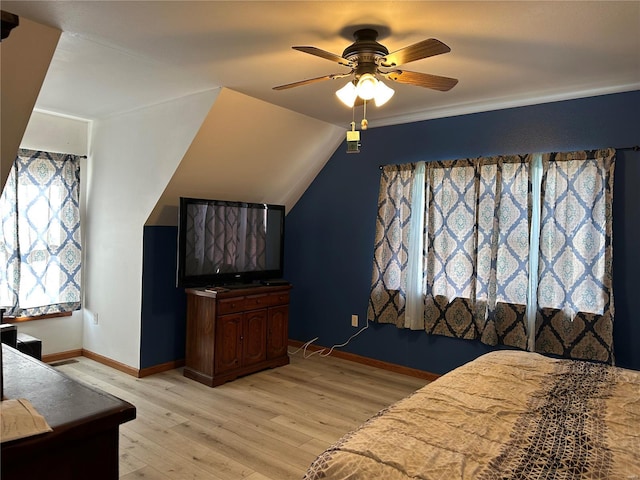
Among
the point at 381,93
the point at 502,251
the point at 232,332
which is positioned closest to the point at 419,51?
the point at 381,93

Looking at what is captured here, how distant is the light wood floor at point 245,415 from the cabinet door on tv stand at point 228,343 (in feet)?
0.54

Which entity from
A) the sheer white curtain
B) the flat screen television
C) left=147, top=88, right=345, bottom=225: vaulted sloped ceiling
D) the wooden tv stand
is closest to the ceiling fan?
left=147, top=88, right=345, bottom=225: vaulted sloped ceiling

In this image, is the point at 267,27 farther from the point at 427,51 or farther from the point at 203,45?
the point at 427,51

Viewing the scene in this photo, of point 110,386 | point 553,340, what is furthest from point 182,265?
point 553,340

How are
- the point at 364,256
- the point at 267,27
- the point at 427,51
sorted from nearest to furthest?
the point at 427,51, the point at 267,27, the point at 364,256

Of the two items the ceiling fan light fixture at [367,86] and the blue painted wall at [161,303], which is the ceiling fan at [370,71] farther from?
the blue painted wall at [161,303]

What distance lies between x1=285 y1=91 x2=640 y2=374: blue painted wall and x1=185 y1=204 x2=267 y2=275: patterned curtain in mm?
696

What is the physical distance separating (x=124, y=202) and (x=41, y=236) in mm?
894

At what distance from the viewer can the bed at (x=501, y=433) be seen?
4.38 feet

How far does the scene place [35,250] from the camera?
434 cm

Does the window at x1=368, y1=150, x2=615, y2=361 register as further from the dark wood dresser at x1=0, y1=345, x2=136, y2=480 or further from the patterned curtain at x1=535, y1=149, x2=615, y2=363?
the dark wood dresser at x1=0, y1=345, x2=136, y2=480

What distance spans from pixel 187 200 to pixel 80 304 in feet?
5.84

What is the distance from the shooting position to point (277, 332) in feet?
14.6

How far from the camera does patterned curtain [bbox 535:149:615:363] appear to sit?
329 cm
